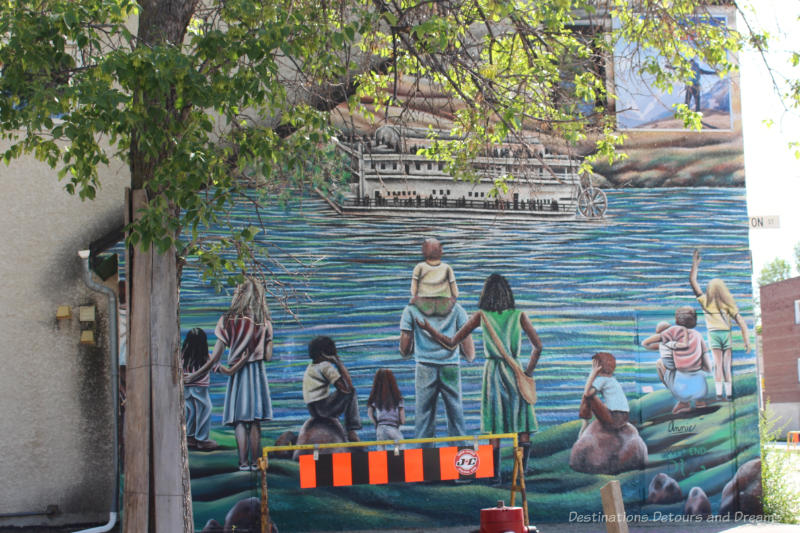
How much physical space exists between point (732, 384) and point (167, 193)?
7843 mm

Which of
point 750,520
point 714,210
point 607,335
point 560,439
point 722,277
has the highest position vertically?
point 714,210

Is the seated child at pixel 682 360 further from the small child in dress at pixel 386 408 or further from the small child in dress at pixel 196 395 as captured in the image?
the small child in dress at pixel 196 395

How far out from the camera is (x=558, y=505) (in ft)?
32.8

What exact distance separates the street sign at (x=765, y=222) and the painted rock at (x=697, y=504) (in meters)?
3.44

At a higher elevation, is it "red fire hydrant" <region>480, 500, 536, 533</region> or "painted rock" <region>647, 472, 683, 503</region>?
"red fire hydrant" <region>480, 500, 536, 533</region>

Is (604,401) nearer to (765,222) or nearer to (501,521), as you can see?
(765,222)

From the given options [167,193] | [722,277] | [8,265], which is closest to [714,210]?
[722,277]

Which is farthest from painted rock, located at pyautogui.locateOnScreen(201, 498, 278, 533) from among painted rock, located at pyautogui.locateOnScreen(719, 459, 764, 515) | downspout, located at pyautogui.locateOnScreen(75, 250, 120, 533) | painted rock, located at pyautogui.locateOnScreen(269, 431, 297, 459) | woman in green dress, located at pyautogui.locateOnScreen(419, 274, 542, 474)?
painted rock, located at pyautogui.locateOnScreen(719, 459, 764, 515)

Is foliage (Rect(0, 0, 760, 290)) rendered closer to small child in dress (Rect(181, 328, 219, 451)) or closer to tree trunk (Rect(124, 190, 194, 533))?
tree trunk (Rect(124, 190, 194, 533))

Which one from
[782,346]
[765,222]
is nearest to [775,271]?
[782,346]

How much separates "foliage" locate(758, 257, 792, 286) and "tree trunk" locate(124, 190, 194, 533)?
7554 cm

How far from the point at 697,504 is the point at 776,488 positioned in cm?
119

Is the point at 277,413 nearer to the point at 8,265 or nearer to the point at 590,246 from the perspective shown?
the point at 8,265

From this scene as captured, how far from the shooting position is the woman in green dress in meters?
10.1
